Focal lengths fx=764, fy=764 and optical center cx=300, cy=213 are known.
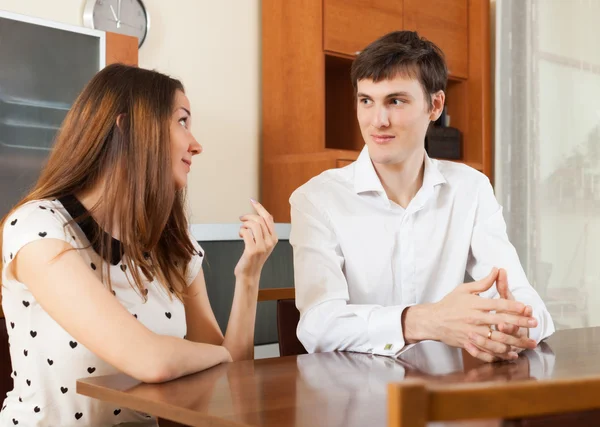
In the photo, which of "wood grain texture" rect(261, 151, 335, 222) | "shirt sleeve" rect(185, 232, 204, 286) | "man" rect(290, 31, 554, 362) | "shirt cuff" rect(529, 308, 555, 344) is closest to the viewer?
"shirt cuff" rect(529, 308, 555, 344)

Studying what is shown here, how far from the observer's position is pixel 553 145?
4281 mm

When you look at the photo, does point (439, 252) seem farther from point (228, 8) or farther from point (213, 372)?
point (228, 8)

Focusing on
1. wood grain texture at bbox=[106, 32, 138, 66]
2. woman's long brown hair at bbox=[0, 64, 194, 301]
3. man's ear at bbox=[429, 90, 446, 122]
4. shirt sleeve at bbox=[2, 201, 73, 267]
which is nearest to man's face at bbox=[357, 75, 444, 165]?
man's ear at bbox=[429, 90, 446, 122]

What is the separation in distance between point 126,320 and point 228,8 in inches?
111

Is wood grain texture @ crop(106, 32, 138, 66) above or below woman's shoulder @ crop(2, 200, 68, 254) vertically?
above

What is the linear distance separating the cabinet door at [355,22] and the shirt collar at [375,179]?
5.92 feet

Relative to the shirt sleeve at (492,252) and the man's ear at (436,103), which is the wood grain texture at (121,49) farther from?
the shirt sleeve at (492,252)

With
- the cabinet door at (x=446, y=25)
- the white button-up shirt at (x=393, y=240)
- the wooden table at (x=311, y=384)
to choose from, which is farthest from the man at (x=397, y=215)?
the cabinet door at (x=446, y=25)

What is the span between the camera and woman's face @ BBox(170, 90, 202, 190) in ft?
5.04

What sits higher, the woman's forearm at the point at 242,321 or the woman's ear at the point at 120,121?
the woman's ear at the point at 120,121

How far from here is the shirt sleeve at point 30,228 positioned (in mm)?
1319

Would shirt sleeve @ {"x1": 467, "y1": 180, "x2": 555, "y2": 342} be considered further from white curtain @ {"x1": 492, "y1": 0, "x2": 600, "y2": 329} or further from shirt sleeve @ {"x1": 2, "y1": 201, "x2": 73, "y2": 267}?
white curtain @ {"x1": 492, "y1": 0, "x2": 600, "y2": 329}

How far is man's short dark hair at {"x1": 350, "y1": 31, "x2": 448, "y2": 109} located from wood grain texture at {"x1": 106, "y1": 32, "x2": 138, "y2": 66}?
4.20 feet

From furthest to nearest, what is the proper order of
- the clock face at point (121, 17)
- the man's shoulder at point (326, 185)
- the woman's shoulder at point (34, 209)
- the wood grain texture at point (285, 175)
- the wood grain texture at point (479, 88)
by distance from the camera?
the wood grain texture at point (479, 88), the wood grain texture at point (285, 175), the clock face at point (121, 17), the man's shoulder at point (326, 185), the woman's shoulder at point (34, 209)
